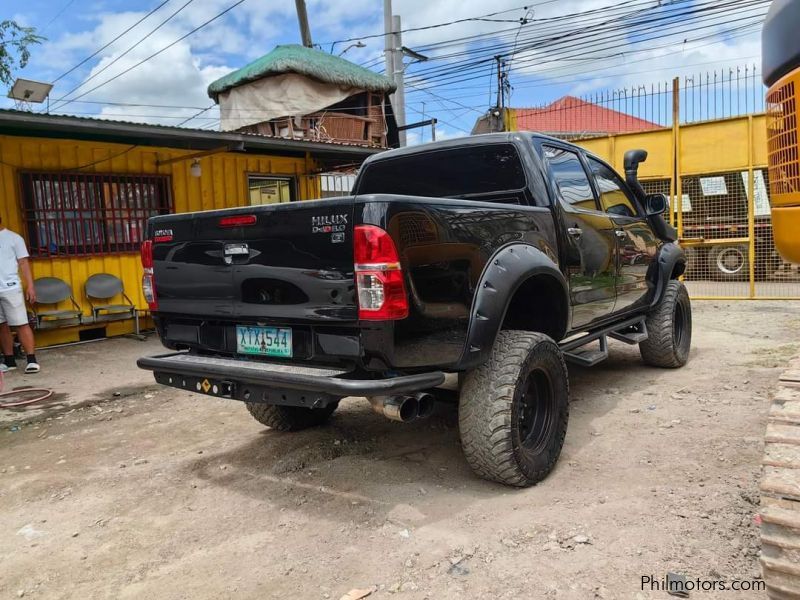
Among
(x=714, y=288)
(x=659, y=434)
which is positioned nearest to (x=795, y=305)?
(x=714, y=288)

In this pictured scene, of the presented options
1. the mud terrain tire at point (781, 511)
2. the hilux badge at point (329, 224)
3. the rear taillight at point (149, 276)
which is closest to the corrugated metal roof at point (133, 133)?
the rear taillight at point (149, 276)

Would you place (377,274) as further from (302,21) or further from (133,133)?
(302,21)

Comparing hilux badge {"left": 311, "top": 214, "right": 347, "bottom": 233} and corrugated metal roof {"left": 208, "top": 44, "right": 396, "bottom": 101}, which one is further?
corrugated metal roof {"left": 208, "top": 44, "right": 396, "bottom": 101}

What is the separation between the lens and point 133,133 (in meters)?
7.69

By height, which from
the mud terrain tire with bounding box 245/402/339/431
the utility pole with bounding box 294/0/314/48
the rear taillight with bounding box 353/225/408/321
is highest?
the utility pole with bounding box 294/0/314/48

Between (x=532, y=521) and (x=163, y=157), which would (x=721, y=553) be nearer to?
(x=532, y=521)

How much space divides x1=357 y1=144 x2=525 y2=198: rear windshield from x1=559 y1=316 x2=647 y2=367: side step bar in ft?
3.80

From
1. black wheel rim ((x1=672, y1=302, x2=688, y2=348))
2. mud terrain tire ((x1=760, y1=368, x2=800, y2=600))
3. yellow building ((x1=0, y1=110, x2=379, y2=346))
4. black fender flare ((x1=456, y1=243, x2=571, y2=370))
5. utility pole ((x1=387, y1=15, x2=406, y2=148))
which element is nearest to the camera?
mud terrain tire ((x1=760, y1=368, x2=800, y2=600))

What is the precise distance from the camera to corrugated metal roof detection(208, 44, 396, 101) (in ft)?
46.1

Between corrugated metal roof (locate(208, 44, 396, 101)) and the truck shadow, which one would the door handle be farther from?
corrugated metal roof (locate(208, 44, 396, 101))

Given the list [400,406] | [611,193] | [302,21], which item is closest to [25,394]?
[400,406]

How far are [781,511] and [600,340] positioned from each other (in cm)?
277

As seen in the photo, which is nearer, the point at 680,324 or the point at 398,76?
the point at 680,324

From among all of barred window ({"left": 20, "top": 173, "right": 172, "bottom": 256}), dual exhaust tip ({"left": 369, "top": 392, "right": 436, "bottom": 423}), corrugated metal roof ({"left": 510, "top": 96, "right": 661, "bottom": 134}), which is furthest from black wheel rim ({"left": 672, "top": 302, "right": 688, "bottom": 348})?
corrugated metal roof ({"left": 510, "top": 96, "right": 661, "bottom": 134})
